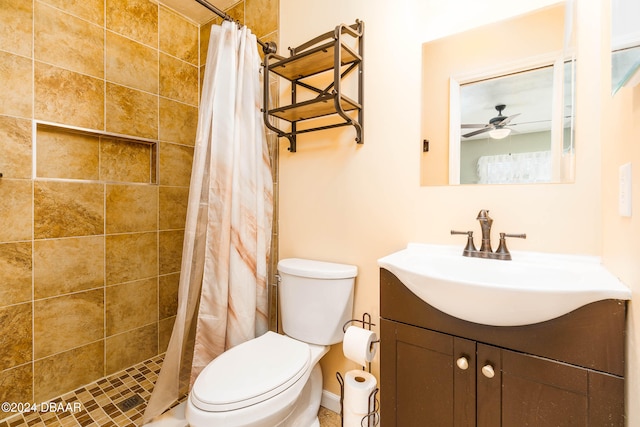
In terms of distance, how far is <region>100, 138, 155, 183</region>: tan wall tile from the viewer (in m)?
1.71

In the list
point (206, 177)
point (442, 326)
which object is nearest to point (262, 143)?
point (206, 177)

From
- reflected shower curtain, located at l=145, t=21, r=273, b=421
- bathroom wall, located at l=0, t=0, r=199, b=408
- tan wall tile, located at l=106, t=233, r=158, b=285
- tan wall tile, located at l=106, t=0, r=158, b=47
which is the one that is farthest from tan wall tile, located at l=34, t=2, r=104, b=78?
tan wall tile, located at l=106, t=233, r=158, b=285

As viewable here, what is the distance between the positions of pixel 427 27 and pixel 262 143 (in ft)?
3.05

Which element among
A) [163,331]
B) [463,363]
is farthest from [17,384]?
[463,363]

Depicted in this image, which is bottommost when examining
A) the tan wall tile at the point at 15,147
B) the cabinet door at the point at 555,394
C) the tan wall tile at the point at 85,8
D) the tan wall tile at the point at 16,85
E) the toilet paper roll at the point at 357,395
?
the toilet paper roll at the point at 357,395

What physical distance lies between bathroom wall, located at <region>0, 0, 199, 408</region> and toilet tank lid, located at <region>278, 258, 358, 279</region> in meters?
1.09

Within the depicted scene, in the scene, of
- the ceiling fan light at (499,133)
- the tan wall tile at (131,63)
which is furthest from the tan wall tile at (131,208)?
the ceiling fan light at (499,133)

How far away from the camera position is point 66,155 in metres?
1.56

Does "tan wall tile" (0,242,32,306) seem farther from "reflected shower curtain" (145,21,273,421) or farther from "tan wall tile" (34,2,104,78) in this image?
"tan wall tile" (34,2,104,78)

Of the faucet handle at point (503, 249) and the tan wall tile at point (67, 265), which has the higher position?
the faucet handle at point (503, 249)

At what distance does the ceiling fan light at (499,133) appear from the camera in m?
1.09

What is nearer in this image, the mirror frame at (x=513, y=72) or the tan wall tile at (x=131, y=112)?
the mirror frame at (x=513, y=72)

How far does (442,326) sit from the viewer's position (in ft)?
2.89

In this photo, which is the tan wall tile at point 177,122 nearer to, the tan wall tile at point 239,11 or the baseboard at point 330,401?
the tan wall tile at point 239,11
